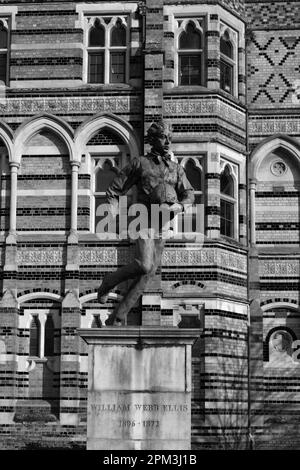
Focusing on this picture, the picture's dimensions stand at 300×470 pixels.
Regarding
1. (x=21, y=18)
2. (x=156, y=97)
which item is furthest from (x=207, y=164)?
(x=21, y=18)

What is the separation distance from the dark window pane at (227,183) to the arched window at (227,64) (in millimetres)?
2106

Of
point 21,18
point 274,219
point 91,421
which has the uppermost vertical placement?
point 21,18

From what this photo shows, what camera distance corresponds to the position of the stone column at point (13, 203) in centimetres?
2269

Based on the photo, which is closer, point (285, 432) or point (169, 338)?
point (169, 338)

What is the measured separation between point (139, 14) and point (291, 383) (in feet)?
31.6

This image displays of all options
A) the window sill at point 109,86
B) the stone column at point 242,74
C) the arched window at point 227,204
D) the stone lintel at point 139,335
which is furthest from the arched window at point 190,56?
the stone lintel at point 139,335

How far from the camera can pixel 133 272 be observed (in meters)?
13.6

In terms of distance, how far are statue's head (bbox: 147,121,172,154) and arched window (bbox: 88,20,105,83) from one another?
A: 10160 mm

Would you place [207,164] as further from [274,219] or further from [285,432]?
[285,432]

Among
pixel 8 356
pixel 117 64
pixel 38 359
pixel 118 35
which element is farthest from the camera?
pixel 118 35

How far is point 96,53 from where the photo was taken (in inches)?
943

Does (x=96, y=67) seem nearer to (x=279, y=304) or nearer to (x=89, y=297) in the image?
(x=89, y=297)

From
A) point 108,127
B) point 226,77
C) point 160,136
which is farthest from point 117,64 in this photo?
point 160,136

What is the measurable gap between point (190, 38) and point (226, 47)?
98 centimetres
